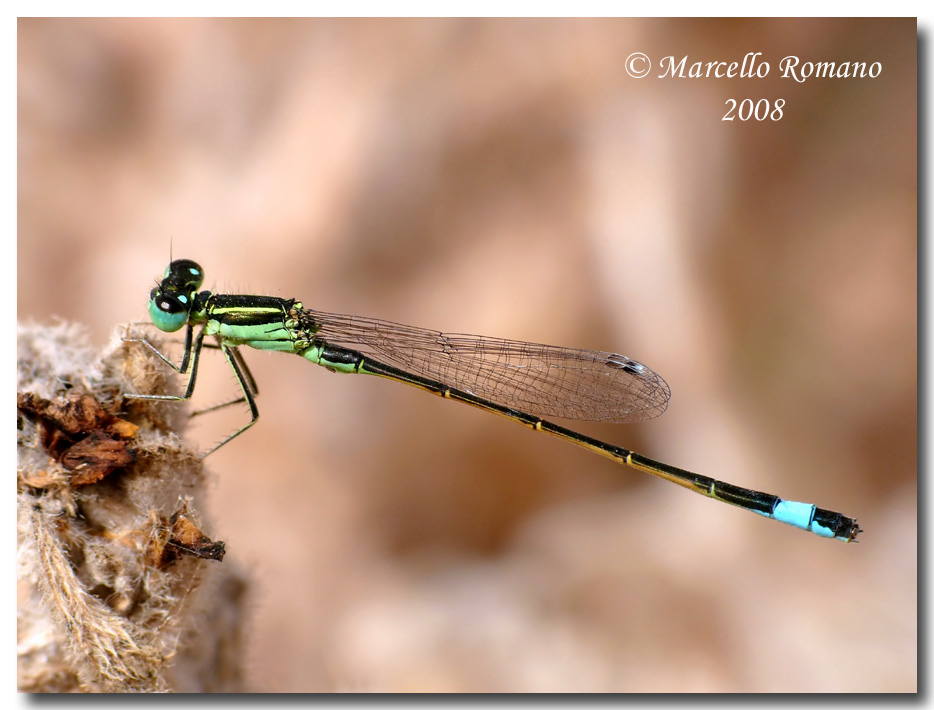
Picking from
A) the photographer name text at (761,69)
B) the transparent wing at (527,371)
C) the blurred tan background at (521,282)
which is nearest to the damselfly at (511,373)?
the transparent wing at (527,371)

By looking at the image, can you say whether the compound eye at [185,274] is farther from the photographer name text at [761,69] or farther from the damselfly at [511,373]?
the photographer name text at [761,69]

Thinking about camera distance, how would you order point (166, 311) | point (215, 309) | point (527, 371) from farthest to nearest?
point (527, 371), point (215, 309), point (166, 311)

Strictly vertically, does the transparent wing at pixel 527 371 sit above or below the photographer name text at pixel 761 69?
below

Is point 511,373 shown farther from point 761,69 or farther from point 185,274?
point 761,69

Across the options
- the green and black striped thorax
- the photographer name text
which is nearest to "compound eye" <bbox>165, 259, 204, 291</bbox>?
the green and black striped thorax

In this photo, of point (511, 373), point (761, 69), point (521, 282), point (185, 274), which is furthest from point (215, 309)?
point (761, 69)

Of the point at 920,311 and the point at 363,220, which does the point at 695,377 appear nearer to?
the point at 920,311

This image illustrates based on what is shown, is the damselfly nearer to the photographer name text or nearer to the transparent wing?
the transparent wing
